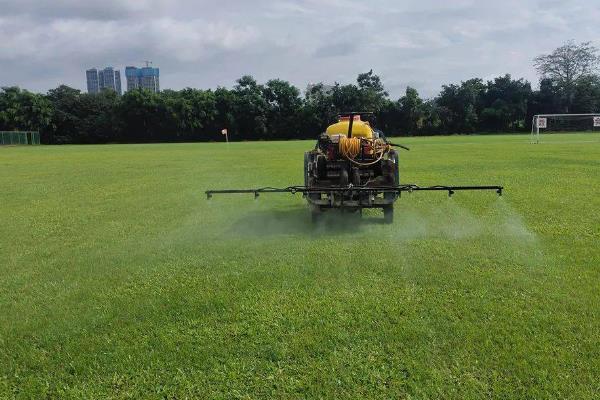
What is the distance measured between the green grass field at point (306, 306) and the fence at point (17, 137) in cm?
7494

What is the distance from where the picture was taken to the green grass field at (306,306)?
3754mm

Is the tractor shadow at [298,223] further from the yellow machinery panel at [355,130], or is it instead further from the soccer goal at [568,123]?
the soccer goal at [568,123]

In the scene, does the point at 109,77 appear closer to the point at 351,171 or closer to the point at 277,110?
the point at 277,110

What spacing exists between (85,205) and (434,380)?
1059cm

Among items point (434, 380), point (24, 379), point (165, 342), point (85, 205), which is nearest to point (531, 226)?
point (434, 380)

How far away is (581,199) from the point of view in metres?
10.8

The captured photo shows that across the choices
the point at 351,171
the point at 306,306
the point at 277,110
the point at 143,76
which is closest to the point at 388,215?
the point at 351,171

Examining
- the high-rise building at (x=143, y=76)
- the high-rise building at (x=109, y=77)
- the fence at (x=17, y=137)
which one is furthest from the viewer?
the high-rise building at (x=109, y=77)

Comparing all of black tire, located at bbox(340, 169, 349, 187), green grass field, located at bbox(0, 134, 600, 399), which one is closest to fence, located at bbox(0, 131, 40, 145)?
green grass field, located at bbox(0, 134, 600, 399)

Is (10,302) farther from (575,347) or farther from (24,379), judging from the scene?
(575,347)

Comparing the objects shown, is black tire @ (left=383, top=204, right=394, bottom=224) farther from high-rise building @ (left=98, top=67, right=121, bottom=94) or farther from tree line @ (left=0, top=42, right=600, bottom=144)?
high-rise building @ (left=98, top=67, right=121, bottom=94)

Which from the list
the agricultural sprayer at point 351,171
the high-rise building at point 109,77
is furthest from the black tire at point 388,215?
the high-rise building at point 109,77

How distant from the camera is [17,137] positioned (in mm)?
75000

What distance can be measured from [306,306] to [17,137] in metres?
82.1
